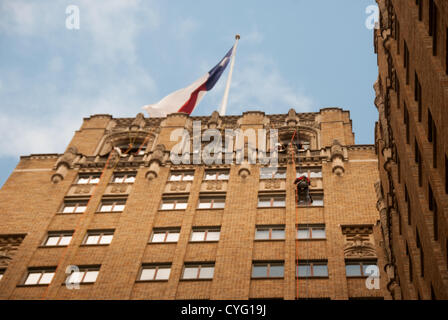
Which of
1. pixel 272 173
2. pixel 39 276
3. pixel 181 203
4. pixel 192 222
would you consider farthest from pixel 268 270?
pixel 39 276

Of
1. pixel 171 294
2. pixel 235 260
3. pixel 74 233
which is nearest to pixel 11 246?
Result: pixel 74 233

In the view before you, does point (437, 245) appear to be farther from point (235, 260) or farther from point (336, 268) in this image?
point (235, 260)

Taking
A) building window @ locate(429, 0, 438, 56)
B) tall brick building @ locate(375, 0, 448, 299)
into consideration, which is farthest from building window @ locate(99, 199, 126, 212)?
building window @ locate(429, 0, 438, 56)

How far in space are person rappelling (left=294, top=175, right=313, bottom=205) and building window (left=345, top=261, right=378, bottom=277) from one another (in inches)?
225

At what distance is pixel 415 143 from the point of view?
19531 millimetres

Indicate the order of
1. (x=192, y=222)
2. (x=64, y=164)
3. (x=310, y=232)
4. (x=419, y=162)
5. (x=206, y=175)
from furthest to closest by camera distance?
(x=64, y=164)
(x=206, y=175)
(x=192, y=222)
(x=310, y=232)
(x=419, y=162)

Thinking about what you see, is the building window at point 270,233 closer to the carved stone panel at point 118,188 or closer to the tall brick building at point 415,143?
the tall brick building at point 415,143

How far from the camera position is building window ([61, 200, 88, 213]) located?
37656 millimetres

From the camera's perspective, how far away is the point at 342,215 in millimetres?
34250

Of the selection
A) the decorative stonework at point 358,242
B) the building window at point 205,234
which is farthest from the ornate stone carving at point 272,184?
the decorative stonework at point 358,242

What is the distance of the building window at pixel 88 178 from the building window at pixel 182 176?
5.20 m

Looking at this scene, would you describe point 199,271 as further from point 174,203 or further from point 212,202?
point 174,203

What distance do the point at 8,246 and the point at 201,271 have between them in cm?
1201

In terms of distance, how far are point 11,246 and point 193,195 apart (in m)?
11.3
